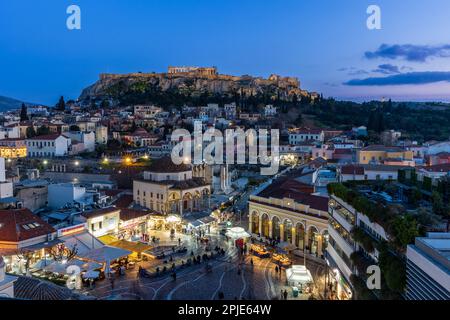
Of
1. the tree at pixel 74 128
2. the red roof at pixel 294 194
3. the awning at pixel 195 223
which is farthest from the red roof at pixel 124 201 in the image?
the tree at pixel 74 128

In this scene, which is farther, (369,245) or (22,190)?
(22,190)

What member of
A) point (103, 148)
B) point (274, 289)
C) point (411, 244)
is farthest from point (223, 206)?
point (103, 148)

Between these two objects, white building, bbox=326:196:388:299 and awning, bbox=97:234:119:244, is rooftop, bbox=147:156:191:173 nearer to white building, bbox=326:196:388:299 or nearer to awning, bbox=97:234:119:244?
awning, bbox=97:234:119:244

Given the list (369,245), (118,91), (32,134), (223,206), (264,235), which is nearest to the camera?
(369,245)

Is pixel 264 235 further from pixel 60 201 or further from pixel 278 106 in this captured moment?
pixel 278 106

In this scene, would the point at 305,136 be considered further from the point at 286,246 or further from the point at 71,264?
the point at 71,264

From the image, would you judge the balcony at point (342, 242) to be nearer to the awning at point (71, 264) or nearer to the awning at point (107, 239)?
the awning at point (71, 264)

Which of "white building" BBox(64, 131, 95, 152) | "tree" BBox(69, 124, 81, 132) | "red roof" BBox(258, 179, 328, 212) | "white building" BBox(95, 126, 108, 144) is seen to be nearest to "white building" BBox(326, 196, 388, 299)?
"red roof" BBox(258, 179, 328, 212)
